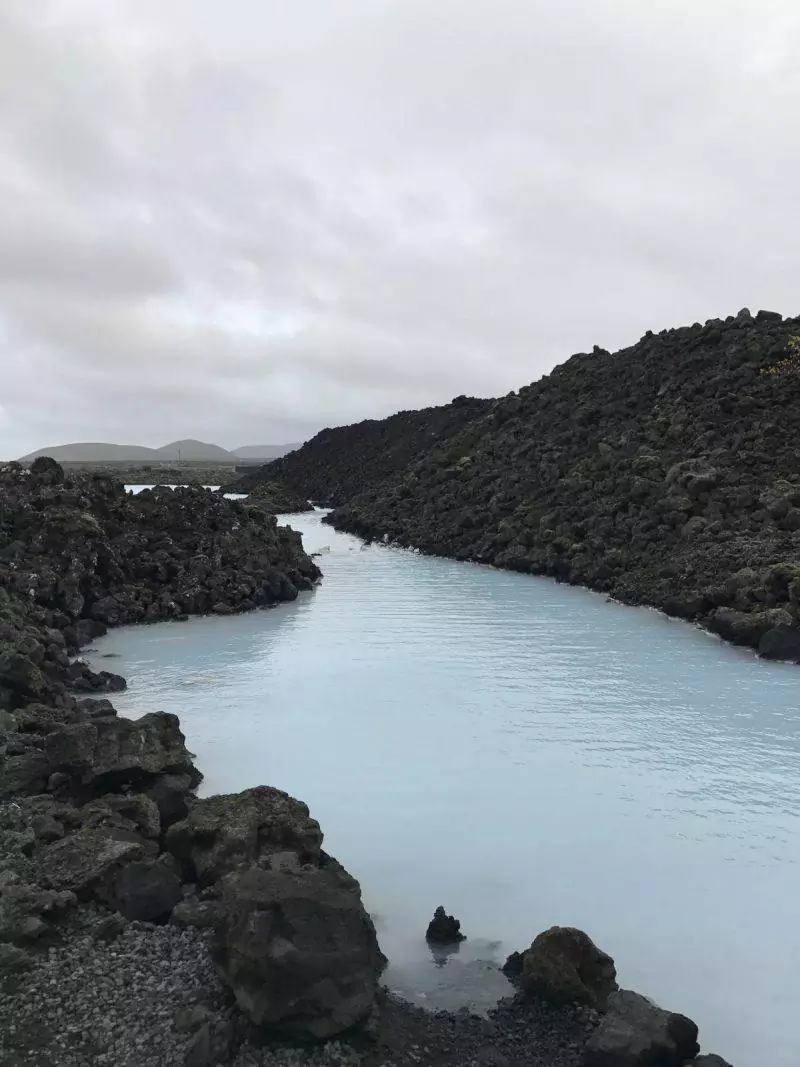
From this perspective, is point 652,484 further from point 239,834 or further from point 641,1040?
point 641,1040

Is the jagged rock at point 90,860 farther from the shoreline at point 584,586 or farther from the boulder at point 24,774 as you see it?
the shoreline at point 584,586

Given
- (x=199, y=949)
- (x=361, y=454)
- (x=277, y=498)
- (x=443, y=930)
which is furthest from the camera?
(x=361, y=454)

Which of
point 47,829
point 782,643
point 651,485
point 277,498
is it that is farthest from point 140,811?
point 277,498

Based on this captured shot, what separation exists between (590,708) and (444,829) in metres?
3.89

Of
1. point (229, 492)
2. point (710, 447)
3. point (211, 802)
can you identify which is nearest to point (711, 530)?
point (710, 447)

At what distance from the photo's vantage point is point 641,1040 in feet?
12.7

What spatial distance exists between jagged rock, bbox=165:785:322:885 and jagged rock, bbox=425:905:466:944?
0.95m

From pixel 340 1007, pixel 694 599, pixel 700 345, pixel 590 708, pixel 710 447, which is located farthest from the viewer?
pixel 700 345

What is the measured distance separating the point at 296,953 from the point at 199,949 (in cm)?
90

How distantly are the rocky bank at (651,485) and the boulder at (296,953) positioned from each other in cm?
1008

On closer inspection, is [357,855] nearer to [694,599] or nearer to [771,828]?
[771,828]

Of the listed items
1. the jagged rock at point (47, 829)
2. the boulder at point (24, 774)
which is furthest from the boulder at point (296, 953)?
the boulder at point (24, 774)

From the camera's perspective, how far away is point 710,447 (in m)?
22.5

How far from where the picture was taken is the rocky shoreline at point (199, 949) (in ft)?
12.8
